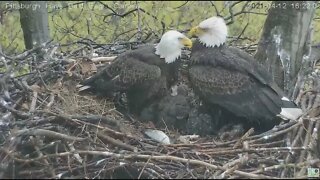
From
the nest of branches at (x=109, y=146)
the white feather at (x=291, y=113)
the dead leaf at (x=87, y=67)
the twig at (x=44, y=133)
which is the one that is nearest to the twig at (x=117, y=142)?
the nest of branches at (x=109, y=146)

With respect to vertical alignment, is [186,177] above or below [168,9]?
below

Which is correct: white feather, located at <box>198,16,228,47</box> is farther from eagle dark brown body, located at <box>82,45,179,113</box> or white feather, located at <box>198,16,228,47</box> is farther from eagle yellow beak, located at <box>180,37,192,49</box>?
eagle dark brown body, located at <box>82,45,179,113</box>

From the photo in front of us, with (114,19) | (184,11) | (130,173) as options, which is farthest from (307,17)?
(184,11)

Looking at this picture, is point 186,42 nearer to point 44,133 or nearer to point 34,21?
point 34,21

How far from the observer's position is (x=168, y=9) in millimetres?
8539

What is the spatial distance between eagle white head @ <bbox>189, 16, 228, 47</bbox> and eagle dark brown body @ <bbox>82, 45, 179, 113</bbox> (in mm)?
361

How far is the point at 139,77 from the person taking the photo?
586 cm

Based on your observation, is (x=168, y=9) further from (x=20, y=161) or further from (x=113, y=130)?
(x=20, y=161)

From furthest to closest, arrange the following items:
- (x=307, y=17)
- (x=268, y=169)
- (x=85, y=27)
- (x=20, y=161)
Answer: (x=85, y=27) < (x=307, y=17) < (x=268, y=169) < (x=20, y=161)

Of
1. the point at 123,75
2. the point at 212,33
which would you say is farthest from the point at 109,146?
the point at 212,33

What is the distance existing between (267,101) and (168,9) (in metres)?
3.35

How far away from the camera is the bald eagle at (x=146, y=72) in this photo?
19.2 feet

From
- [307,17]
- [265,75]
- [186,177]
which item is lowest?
[186,177]

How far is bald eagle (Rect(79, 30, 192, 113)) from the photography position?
5863 millimetres
